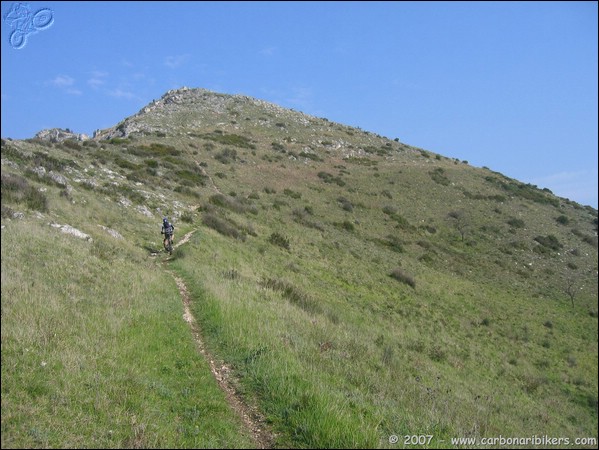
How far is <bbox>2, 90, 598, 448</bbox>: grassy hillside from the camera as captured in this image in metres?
6.89

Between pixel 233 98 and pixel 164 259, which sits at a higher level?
pixel 233 98

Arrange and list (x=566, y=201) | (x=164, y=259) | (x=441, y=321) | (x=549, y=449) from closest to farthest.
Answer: (x=549, y=449), (x=164, y=259), (x=441, y=321), (x=566, y=201)

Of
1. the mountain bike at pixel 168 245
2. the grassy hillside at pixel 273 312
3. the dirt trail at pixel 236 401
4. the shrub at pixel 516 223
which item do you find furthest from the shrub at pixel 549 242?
the dirt trail at pixel 236 401

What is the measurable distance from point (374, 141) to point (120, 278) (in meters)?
82.1

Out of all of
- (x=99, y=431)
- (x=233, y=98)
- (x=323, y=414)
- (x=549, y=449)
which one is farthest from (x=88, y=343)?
(x=233, y=98)

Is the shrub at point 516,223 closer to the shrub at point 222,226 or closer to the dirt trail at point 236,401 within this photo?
the shrub at point 222,226

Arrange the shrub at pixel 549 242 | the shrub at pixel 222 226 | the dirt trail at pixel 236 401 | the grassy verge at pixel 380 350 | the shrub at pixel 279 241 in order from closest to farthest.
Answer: the dirt trail at pixel 236 401 < the grassy verge at pixel 380 350 < the shrub at pixel 222 226 < the shrub at pixel 279 241 < the shrub at pixel 549 242

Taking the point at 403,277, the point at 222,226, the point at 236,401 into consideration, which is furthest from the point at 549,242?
the point at 236,401

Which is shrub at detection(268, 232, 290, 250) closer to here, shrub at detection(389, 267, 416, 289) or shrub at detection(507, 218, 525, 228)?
shrub at detection(389, 267, 416, 289)

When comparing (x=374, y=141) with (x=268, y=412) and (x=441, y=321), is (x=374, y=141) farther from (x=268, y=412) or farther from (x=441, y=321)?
(x=268, y=412)

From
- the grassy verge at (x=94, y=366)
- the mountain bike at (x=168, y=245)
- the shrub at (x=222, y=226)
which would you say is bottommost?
the grassy verge at (x=94, y=366)

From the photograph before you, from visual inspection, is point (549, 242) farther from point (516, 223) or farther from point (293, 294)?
point (293, 294)

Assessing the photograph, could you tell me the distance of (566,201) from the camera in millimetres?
71625

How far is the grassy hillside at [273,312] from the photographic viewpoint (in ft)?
22.6
